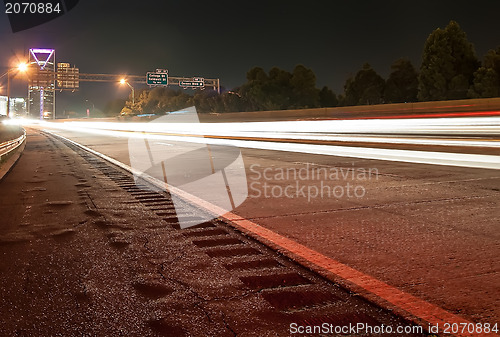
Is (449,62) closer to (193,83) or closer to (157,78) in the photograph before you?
(193,83)

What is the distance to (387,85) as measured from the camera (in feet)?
244

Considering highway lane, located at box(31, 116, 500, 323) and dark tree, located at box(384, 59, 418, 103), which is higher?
dark tree, located at box(384, 59, 418, 103)

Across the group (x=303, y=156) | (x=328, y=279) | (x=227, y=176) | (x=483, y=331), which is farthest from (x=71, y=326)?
(x=303, y=156)

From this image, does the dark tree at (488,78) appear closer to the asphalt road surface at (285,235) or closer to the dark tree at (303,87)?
the asphalt road surface at (285,235)

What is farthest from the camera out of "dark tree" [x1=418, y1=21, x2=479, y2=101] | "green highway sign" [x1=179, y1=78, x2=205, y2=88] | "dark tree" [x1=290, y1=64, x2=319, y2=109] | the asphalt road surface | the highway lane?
"dark tree" [x1=290, y1=64, x2=319, y2=109]

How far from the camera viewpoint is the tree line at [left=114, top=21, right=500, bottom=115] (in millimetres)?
51688

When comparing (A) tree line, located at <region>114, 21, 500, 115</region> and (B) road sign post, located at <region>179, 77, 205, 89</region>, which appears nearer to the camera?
(A) tree line, located at <region>114, 21, 500, 115</region>

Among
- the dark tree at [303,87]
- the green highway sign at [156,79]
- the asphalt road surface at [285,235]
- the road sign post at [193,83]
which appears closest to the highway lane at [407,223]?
the asphalt road surface at [285,235]

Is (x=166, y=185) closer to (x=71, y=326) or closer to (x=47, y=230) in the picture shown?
(x=47, y=230)

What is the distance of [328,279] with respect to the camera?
4.86 m

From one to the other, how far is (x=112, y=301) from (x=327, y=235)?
10.2ft

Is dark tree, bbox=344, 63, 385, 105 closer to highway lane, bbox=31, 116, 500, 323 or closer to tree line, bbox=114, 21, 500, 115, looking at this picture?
tree line, bbox=114, 21, 500, 115

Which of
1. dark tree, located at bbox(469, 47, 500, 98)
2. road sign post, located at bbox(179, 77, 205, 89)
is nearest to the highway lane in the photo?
dark tree, located at bbox(469, 47, 500, 98)

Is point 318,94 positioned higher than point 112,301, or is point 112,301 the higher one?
point 318,94
